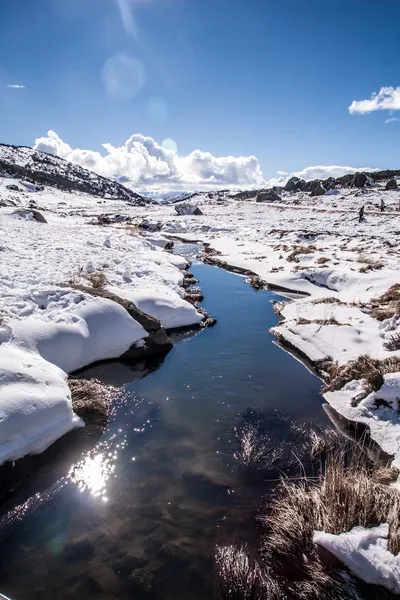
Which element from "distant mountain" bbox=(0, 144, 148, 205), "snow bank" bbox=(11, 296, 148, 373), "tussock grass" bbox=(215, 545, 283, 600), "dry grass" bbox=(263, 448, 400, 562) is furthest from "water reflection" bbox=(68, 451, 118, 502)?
"distant mountain" bbox=(0, 144, 148, 205)

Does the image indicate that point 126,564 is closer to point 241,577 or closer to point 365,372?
point 241,577

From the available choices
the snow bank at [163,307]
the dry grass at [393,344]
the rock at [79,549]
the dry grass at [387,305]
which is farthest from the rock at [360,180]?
the rock at [79,549]

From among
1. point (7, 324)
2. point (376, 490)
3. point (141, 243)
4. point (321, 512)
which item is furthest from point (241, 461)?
point (141, 243)

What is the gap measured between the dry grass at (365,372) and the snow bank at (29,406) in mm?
6121

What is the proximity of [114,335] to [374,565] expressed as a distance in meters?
7.72

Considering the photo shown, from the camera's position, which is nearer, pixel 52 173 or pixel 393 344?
pixel 393 344

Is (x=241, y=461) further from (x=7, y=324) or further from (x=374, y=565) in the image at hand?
(x=7, y=324)

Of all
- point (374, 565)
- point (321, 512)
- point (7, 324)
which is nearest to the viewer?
point (374, 565)

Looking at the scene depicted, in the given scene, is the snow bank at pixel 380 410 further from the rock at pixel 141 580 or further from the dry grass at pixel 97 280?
the dry grass at pixel 97 280

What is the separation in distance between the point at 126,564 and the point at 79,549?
27.1 inches

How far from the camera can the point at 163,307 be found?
12414 millimetres

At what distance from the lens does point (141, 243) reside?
24.6 m

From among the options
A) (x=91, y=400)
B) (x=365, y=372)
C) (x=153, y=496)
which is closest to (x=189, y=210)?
(x=365, y=372)

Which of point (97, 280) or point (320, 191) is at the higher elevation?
point (97, 280)
